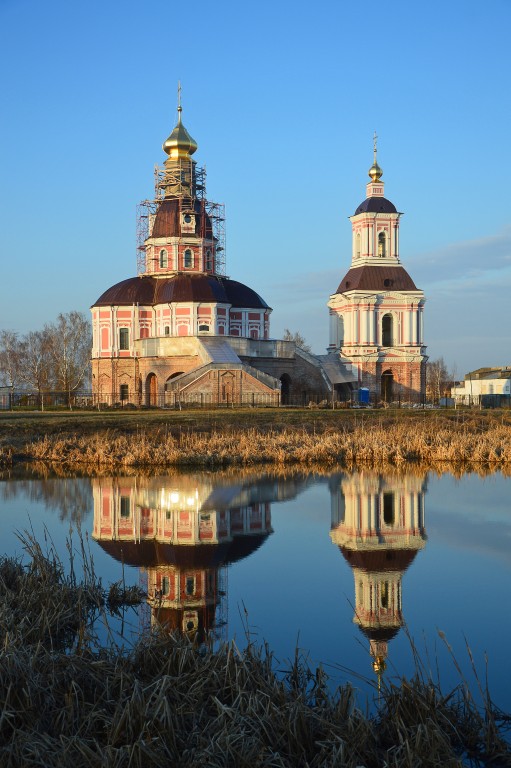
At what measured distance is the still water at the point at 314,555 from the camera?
896 cm

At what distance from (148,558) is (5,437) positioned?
14983 millimetres

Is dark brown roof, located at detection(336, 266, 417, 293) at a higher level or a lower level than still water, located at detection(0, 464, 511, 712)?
higher

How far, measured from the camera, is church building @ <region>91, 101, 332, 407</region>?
48.8 m

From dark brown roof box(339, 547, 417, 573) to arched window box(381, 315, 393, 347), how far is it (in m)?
43.5

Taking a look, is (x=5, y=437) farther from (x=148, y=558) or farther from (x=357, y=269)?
(x=357, y=269)

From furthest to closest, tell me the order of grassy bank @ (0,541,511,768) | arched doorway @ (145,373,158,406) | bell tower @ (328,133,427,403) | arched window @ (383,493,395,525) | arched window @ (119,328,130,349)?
bell tower @ (328,133,427,403)
arched window @ (119,328,130,349)
arched doorway @ (145,373,158,406)
arched window @ (383,493,395,525)
grassy bank @ (0,541,511,768)

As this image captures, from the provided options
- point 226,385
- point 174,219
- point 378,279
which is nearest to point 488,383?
point 378,279

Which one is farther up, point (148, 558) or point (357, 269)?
point (357, 269)

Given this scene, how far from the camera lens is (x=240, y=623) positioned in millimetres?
9523

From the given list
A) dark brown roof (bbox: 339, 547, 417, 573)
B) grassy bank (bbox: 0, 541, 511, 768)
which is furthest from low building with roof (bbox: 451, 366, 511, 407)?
grassy bank (bbox: 0, 541, 511, 768)

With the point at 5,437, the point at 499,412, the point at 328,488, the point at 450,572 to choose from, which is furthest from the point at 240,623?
the point at 499,412

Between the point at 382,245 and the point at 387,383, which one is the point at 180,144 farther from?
the point at 387,383

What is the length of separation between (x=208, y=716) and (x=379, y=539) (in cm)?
908

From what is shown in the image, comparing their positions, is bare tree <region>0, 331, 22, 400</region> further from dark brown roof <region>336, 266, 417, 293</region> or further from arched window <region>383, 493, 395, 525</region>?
arched window <region>383, 493, 395, 525</region>
